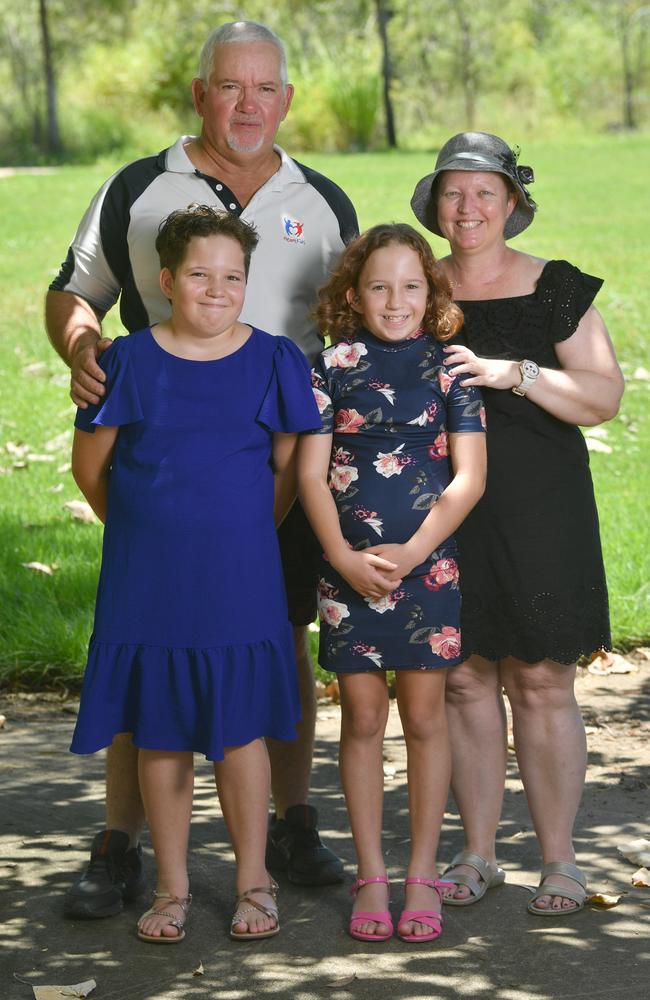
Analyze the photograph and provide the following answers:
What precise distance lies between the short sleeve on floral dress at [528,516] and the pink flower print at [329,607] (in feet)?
1.39

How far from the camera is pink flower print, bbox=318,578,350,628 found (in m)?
3.94

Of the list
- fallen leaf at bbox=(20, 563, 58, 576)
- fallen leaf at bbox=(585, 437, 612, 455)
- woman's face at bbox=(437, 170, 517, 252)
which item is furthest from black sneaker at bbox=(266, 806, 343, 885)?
fallen leaf at bbox=(585, 437, 612, 455)

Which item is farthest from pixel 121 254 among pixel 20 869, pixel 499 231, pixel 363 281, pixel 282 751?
pixel 20 869

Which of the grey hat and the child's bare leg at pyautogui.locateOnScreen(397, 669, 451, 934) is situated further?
the grey hat

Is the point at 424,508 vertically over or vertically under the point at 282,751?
over

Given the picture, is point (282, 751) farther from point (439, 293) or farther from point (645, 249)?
point (645, 249)

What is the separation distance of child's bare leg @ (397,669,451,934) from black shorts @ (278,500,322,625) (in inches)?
23.0

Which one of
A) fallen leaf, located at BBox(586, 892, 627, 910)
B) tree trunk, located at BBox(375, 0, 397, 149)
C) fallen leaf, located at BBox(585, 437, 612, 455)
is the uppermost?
tree trunk, located at BBox(375, 0, 397, 149)

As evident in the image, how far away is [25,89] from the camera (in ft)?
126

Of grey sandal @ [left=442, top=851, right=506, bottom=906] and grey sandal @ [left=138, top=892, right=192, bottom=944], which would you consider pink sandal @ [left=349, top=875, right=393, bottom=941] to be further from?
grey sandal @ [left=138, top=892, right=192, bottom=944]

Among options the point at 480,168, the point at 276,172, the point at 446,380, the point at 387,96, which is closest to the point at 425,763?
the point at 446,380

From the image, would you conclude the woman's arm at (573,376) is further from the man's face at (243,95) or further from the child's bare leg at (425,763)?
the man's face at (243,95)

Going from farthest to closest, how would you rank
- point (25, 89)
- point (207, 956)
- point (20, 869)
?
point (25, 89) < point (20, 869) < point (207, 956)

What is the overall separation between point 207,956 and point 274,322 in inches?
74.4
